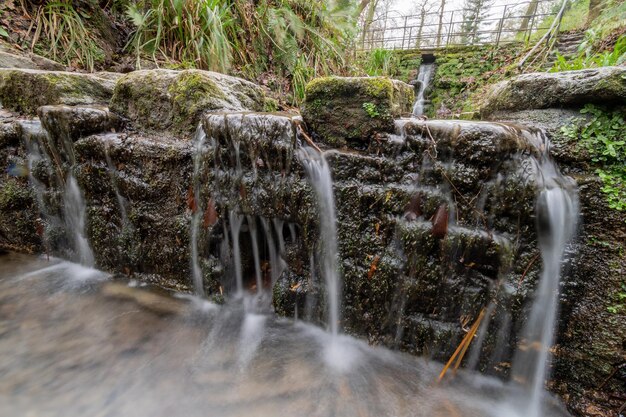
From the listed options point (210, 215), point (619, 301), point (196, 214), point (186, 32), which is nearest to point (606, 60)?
point (619, 301)

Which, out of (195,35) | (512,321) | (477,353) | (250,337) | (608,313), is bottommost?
(250,337)

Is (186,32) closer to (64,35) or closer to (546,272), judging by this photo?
(64,35)

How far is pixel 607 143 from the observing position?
1688 mm

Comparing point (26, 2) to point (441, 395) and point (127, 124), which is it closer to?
point (127, 124)

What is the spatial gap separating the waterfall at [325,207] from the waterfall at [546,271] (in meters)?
1.15

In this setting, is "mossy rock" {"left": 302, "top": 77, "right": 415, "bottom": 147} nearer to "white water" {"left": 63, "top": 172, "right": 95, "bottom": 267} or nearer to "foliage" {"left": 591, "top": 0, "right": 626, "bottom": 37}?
"white water" {"left": 63, "top": 172, "right": 95, "bottom": 267}

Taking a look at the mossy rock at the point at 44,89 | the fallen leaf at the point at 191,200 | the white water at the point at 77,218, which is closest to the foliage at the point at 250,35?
the mossy rock at the point at 44,89

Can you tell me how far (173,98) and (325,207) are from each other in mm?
1690

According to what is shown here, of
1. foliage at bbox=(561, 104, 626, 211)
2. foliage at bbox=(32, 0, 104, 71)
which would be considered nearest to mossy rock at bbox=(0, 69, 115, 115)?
foliage at bbox=(32, 0, 104, 71)

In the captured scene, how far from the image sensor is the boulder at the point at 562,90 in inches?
68.0

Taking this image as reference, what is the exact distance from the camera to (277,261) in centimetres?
245

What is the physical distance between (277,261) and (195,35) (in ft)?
12.1

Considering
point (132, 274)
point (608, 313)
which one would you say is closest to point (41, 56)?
point (132, 274)

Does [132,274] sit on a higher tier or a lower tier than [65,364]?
higher
